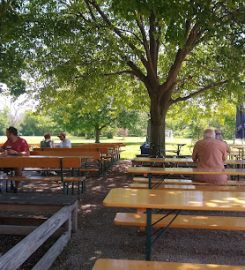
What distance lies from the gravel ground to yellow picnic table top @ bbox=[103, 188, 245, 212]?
1045 millimetres

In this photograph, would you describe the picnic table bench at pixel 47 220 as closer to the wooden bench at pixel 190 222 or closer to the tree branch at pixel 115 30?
the wooden bench at pixel 190 222

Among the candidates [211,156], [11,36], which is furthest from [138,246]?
[11,36]

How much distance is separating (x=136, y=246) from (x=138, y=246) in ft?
0.09

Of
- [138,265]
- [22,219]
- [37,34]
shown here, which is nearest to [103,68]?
[37,34]

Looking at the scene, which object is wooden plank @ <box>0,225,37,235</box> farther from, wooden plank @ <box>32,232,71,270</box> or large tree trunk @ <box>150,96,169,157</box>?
large tree trunk @ <box>150,96,169,157</box>

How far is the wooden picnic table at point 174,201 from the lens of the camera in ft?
12.3

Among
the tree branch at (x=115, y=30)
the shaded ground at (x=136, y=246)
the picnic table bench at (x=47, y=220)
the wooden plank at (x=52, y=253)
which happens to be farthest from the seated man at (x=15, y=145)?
the tree branch at (x=115, y=30)

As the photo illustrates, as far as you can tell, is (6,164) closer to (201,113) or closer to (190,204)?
(190,204)

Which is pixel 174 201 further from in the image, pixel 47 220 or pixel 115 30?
pixel 115 30

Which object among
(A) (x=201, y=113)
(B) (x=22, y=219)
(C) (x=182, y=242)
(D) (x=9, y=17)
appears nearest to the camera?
(C) (x=182, y=242)

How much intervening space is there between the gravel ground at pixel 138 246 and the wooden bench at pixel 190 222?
408mm

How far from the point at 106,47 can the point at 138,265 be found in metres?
9.44

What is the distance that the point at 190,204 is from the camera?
381 centimetres

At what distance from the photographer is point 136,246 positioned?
5.48 meters
